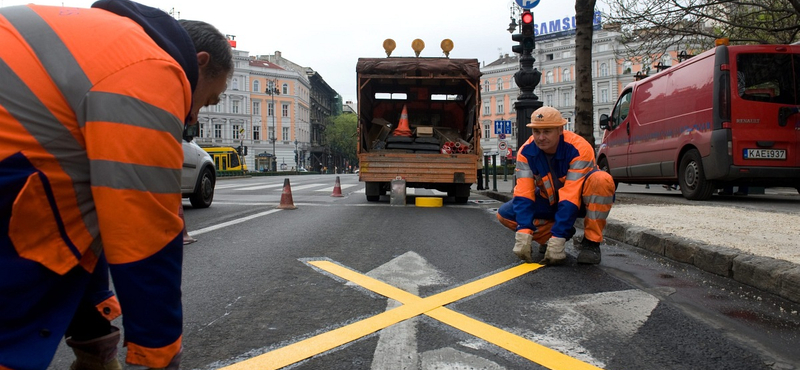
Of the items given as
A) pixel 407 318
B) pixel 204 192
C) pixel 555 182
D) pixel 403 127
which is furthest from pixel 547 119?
pixel 403 127

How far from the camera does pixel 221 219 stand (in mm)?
7680

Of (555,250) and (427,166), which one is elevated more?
(427,166)

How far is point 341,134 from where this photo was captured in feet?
311

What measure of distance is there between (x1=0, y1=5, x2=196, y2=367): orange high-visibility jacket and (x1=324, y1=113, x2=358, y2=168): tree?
295 ft

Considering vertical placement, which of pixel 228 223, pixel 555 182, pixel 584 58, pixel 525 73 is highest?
pixel 584 58

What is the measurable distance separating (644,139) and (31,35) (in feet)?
37.9

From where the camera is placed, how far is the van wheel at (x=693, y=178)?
30.7 ft

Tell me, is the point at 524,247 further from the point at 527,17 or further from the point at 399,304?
the point at 527,17

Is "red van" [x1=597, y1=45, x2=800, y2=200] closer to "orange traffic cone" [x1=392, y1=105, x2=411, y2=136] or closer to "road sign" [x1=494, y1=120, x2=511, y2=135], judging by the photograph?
"orange traffic cone" [x1=392, y1=105, x2=411, y2=136]

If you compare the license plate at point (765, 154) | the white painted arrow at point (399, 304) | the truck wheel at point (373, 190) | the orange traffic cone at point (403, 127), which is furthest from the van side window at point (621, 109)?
the white painted arrow at point (399, 304)

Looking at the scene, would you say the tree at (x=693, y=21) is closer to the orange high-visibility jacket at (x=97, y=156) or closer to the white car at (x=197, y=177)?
the white car at (x=197, y=177)

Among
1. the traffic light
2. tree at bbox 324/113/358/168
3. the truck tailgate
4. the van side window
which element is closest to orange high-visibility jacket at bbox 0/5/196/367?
the truck tailgate

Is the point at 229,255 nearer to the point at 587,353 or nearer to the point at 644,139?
the point at 587,353

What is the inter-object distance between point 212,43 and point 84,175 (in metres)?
0.50
